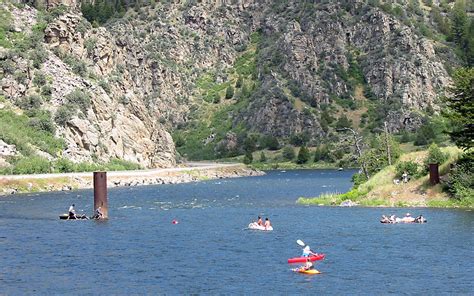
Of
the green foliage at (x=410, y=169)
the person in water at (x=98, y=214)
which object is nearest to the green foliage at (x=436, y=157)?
the green foliage at (x=410, y=169)

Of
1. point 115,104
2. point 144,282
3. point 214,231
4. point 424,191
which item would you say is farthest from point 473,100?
point 115,104

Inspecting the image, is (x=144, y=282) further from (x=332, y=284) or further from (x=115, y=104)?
(x=115, y=104)

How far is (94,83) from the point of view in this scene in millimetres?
182125

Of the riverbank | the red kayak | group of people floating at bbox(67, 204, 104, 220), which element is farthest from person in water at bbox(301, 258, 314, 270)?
the riverbank

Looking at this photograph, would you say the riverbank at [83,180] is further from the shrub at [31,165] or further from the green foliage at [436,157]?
the green foliage at [436,157]

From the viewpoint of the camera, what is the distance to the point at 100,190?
280ft

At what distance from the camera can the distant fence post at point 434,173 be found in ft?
A: 294

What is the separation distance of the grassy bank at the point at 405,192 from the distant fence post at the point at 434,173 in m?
0.62

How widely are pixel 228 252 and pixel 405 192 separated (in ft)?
122

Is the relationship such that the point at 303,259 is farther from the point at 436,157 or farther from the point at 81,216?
the point at 436,157

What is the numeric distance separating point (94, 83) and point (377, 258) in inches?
5221

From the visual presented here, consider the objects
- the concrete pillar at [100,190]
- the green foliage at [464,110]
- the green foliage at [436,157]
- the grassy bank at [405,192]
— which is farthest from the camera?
the green foliage at [436,157]

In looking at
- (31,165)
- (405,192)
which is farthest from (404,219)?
(31,165)

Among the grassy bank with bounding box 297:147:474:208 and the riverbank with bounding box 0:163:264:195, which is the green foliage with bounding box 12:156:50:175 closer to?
the riverbank with bounding box 0:163:264:195
